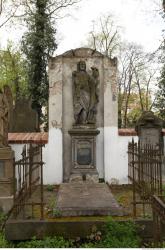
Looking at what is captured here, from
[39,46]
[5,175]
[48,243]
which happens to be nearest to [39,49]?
[39,46]

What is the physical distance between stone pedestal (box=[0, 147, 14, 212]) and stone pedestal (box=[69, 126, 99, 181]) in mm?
3904

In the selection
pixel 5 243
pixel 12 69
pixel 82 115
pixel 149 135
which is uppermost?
pixel 12 69

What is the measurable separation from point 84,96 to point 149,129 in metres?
2.36

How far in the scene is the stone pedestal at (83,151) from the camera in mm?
12695

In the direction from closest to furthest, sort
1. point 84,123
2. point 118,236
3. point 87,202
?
point 118,236 < point 87,202 < point 84,123

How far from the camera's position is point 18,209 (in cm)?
758

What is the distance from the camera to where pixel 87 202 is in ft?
26.1

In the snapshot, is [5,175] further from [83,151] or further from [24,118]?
[24,118]

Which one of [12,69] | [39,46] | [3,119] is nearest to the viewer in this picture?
[3,119]

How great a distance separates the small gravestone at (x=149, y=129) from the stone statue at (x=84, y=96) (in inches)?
61.1

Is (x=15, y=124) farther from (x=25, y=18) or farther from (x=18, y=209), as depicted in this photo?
(x=18, y=209)

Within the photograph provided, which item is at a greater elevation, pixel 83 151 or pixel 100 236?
pixel 83 151

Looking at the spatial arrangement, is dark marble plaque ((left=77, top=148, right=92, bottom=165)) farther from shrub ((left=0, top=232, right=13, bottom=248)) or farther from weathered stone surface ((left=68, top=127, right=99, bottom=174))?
shrub ((left=0, top=232, right=13, bottom=248))

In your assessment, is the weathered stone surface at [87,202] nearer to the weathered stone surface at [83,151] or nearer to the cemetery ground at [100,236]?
the cemetery ground at [100,236]
